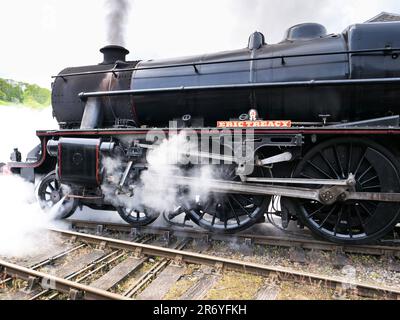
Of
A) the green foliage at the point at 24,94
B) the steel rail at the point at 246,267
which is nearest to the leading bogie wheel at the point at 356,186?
the steel rail at the point at 246,267

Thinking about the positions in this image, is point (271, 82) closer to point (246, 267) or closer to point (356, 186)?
point (356, 186)

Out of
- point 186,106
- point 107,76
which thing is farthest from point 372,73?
point 107,76

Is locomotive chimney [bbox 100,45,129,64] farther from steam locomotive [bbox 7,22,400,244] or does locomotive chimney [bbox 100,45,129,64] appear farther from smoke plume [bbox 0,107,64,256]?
smoke plume [bbox 0,107,64,256]

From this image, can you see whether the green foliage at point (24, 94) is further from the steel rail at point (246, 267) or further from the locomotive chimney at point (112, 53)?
the steel rail at point (246, 267)

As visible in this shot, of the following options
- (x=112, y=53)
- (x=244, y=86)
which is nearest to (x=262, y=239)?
(x=244, y=86)

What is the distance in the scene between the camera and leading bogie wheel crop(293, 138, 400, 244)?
144 inches

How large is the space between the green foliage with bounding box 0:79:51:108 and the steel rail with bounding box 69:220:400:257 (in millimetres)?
47582

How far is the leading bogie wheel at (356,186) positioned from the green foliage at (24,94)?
49827 mm

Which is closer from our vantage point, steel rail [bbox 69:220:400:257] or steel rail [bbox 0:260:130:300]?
steel rail [bbox 0:260:130:300]

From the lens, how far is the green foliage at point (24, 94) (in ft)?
154

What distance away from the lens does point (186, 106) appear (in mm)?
4570

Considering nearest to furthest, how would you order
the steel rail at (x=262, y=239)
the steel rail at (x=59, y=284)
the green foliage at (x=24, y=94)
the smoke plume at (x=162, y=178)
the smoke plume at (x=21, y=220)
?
1. the steel rail at (x=59, y=284)
2. the steel rail at (x=262, y=239)
3. the smoke plume at (x=21, y=220)
4. the smoke plume at (x=162, y=178)
5. the green foliage at (x=24, y=94)

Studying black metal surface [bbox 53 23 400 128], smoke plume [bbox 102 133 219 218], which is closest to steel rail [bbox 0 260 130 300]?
smoke plume [bbox 102 133 219 218]
